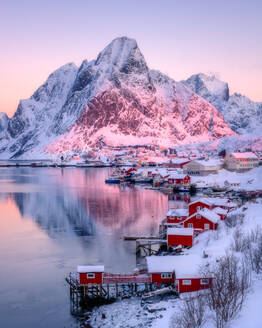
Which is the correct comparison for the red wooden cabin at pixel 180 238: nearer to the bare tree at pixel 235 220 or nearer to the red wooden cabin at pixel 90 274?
the bare tree at pixel 235 220

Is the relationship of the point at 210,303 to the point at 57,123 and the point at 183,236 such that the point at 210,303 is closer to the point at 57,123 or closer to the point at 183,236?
the point at 183,236

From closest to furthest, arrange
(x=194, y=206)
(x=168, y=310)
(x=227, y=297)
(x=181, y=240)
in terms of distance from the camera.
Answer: (x=227, y=297) → (x=168, y=310) → (x=181, y=240) → (x=194, y=206)

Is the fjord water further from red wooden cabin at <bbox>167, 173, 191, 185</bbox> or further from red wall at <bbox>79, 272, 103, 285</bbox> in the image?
red wooden cabin at <bbox>167, 173, 191, 185</bbox>

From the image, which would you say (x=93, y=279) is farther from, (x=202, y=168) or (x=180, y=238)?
(x=202, y=168)

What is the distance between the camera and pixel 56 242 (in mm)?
25156

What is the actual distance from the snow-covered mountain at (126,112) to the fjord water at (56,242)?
118873 mm

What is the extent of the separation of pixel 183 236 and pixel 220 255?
16.3ft

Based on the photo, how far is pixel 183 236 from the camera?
70.3 ft

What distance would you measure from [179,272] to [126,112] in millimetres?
161334

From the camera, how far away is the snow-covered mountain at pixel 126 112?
16875 cm

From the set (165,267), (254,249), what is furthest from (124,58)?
(254,249)

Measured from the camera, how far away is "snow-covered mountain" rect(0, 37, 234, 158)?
169 m

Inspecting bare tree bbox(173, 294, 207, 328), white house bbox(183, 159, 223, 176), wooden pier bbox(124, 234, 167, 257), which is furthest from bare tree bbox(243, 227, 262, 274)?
white house bbox(183, 159, 223, 176)

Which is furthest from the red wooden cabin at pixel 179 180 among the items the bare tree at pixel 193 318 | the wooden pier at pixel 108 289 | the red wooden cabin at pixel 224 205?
the bare tree at pixel 193 318
